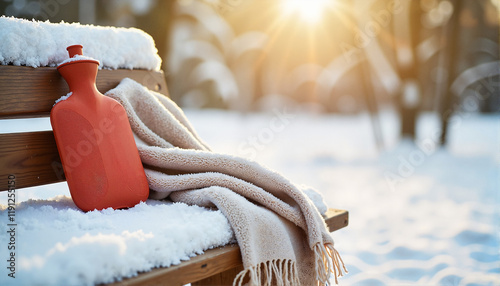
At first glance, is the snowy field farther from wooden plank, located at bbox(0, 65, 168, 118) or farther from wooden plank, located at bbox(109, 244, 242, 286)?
wooden plank, located at bbox(0, 65, 168, 118)

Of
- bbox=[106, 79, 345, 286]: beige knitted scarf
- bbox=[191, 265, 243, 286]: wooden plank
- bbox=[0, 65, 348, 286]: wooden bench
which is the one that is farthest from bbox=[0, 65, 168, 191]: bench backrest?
bbox=[191, 265, 243, 286]: wooden plank

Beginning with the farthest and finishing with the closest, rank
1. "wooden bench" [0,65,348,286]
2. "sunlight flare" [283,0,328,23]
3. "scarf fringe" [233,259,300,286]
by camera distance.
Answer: "sunlight flare" [283,0,328,23], "wooden bench" [0,65,348,286], "scarf fringe" [233,259,300,286]

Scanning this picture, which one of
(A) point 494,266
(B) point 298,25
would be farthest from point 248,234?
(B) point 298,25

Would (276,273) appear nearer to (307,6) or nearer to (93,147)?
(93,147)

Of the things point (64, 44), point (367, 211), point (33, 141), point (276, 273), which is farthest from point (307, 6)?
point (276, 273)

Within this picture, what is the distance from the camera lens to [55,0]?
3.56 metres

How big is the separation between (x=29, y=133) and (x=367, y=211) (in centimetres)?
194

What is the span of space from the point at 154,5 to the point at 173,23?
0.64ft

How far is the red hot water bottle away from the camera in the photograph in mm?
940

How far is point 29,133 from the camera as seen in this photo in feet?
3.34

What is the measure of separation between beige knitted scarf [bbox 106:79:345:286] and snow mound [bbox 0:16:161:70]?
5.5 inches

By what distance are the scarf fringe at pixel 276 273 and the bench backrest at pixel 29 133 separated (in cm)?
54

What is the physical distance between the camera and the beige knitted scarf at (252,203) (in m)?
0.88

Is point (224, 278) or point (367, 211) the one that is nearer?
point (224, 278)
